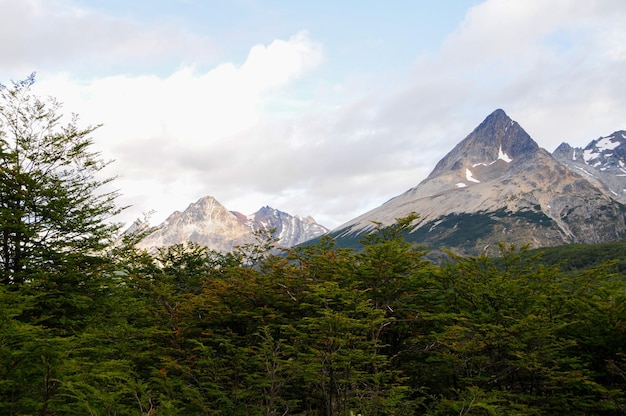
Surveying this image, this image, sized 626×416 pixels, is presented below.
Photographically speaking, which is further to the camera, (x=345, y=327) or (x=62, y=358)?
(x=345, y=327)

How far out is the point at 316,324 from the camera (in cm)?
1230

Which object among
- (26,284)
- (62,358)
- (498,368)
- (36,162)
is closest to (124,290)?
(26,284)

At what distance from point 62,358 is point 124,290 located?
24.4 ft

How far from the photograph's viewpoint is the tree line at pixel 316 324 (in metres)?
13.5

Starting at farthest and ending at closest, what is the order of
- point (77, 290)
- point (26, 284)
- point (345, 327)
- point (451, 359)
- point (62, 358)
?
point (77, 290) → point (451, 359) → point (26, 284) → point (345, 327) → point (62, 358)

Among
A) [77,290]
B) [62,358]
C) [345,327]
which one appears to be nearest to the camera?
[62,358]

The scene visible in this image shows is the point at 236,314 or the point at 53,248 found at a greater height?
the point at 53,248

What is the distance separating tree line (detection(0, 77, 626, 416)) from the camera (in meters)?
13.5

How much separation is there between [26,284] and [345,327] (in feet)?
32.3

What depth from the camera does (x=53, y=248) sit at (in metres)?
16.3

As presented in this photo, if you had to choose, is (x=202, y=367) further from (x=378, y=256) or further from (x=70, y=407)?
(x=378, y=256)

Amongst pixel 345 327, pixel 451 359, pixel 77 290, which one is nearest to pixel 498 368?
pixel 451 359

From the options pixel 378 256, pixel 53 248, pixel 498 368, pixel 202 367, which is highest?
pixel 53 248

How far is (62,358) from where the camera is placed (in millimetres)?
10469
